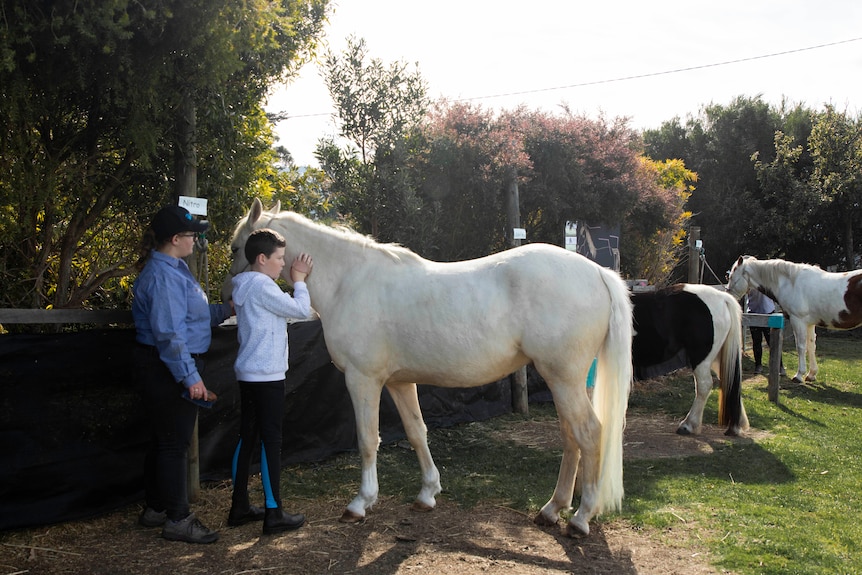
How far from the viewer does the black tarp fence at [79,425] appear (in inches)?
143

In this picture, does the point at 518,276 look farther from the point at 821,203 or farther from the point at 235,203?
the point at 821,203

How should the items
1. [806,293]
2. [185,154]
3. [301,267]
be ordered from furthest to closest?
[806,293] < [185,154] < [301,267]

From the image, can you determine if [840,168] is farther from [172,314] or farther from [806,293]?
[172,314]

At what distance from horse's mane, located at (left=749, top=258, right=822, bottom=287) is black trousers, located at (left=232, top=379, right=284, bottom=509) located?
9.14m

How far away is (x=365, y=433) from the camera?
13.3 feet

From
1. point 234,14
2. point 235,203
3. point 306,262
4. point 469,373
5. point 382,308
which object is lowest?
point 469,373

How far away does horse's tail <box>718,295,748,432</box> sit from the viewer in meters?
6.55

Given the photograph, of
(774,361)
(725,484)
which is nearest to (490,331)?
(725,484)

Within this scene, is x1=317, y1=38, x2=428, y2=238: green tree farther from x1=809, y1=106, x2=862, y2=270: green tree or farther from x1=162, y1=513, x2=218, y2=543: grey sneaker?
x1=809, y1=106, x2=862, y2=270: green tree

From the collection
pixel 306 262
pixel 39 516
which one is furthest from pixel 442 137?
pixel 39 516

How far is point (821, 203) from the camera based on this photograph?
17172 mm

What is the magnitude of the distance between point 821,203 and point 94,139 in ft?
59.6

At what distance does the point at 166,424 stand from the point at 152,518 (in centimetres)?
72

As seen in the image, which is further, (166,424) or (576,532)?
(576,532)
